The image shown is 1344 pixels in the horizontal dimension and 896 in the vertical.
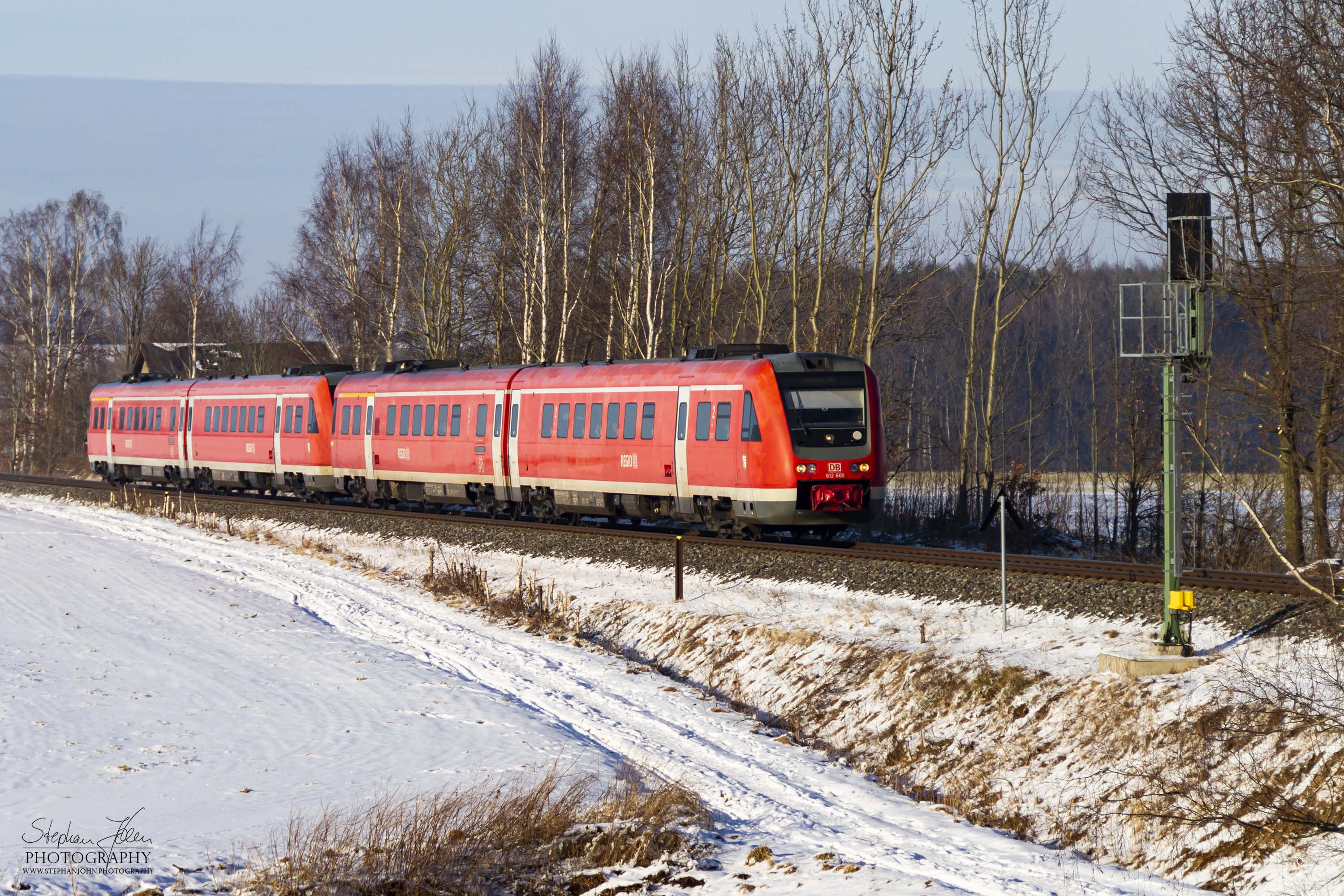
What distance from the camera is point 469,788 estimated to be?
38.0 ft

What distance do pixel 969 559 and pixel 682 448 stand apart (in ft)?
19.7

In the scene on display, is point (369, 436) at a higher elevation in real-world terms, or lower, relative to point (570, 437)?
higher

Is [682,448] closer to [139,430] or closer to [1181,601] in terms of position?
[1181,601]

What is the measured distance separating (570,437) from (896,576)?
9253 mm

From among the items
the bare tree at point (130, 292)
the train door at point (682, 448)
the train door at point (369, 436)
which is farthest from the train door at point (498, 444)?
the bare tree at point (130, 292)

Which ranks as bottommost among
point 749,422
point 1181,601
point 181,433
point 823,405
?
point 1181,601

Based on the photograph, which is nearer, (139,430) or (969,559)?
(969,559)

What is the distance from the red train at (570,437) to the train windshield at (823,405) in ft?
0.08

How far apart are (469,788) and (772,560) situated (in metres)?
8.57

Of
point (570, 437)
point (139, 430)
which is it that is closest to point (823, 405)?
point (570, 437)

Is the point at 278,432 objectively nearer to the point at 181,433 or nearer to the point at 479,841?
the point at 181,433

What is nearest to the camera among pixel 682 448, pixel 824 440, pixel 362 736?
pixel 362 736

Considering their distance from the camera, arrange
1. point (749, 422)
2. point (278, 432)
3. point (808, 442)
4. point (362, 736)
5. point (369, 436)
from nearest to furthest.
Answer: point (362, 736), point (808, 442), point (749, 422), point (369, 436), point (278, 432)

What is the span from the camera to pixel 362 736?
44.5 feet
